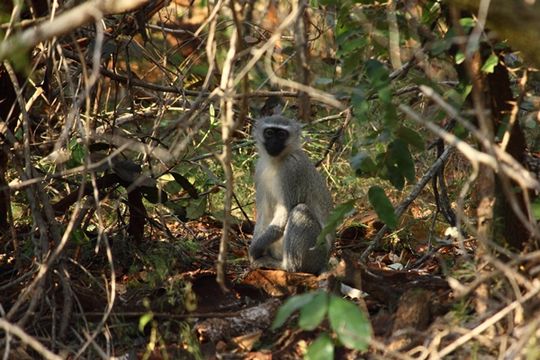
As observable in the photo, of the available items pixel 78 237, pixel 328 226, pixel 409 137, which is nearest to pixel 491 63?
pixel 409 137

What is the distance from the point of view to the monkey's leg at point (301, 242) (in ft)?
23.6

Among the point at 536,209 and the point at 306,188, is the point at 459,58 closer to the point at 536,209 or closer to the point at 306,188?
the point at 536,209

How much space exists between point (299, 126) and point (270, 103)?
776mm

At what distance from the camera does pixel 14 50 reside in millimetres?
3293

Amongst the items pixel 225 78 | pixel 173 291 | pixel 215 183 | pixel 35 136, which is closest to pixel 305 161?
pixel 215 183

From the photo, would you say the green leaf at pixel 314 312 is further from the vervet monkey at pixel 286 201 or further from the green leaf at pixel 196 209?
the vervet monkey at pixel 286 201

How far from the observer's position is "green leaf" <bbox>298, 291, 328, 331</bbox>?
126 inches

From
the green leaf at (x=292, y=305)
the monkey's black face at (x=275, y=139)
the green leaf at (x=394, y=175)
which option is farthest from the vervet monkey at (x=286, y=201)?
the green leaf at (x=292, y=305)

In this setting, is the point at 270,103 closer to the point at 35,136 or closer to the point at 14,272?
the point at 35,136

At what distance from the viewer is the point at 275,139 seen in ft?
24.5

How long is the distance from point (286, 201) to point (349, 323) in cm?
431

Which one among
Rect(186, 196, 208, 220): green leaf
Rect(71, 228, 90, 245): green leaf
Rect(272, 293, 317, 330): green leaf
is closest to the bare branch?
Rect(272, 293, 317, 330): green leaf

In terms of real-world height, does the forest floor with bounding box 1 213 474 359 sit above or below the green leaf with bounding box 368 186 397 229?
below

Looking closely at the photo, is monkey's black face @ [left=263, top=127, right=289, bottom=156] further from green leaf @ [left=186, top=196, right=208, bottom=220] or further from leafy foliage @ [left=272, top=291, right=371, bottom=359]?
leafy foliage @ [left=272, top=291, right=371, bottom=359]
